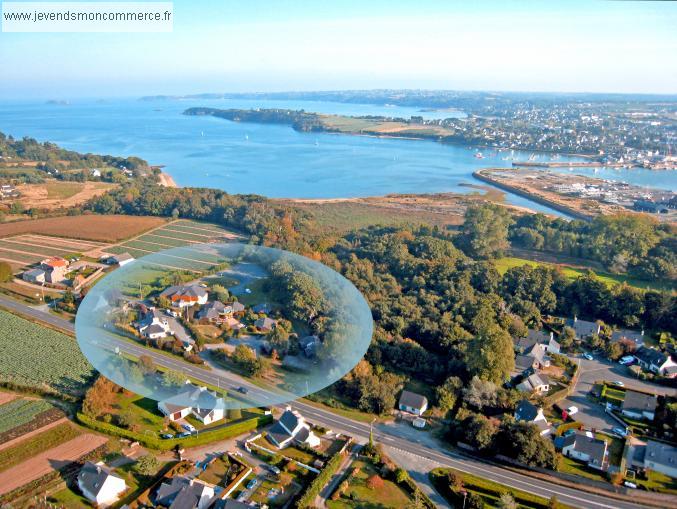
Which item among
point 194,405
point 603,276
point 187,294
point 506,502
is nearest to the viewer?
point 506,502

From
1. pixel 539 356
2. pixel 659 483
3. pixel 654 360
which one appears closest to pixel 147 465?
pixel 659 483

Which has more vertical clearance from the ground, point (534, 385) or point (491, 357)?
point (491, 357)

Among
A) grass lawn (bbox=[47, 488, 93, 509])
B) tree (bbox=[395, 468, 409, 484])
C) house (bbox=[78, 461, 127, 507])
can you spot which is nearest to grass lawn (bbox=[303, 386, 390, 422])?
tree (bbox=[395, 468, 409, 484])

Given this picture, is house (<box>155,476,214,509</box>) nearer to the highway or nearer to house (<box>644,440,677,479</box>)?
the highway

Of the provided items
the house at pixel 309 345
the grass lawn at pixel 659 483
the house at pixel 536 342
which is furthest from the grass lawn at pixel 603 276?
the house at pixel 309 345

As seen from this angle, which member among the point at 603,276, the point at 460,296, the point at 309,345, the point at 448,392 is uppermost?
the point at 309,345

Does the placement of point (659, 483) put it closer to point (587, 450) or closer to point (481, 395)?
point (587, 450)
